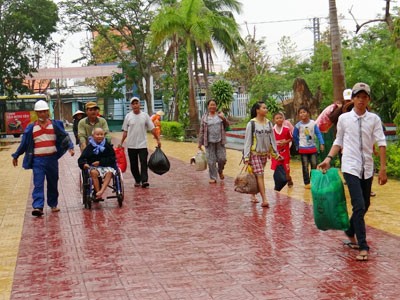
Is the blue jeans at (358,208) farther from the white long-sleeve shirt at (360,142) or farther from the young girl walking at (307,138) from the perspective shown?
the young girl walking at (307,138)

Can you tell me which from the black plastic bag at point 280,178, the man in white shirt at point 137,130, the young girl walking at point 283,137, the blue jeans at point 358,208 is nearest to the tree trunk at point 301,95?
the young girl walking at point 283,137

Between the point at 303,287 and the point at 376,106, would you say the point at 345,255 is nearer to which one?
the point at 303,287

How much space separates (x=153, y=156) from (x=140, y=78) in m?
34.8

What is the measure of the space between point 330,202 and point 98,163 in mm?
4604

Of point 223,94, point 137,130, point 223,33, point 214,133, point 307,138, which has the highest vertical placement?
point 223,33

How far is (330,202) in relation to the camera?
693 centimetres

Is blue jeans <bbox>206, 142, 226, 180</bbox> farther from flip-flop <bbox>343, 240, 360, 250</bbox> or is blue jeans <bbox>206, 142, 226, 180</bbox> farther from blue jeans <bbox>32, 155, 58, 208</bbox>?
flip-flop <bbox>343, 240, 360, 250</bbox>

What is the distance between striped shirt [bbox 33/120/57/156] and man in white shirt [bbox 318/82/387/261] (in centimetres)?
469

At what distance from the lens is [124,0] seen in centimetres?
4209

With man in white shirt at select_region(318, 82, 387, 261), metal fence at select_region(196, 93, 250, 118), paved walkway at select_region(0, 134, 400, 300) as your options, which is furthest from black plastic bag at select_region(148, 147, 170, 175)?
metal fence at select_region(196, 93, 250, 118)

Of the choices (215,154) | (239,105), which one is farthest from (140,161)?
(239,105)

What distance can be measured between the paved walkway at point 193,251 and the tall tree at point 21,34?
30845 millimetres

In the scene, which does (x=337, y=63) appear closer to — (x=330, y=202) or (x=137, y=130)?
(x=137, y=130)

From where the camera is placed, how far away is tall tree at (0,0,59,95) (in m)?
40.7
